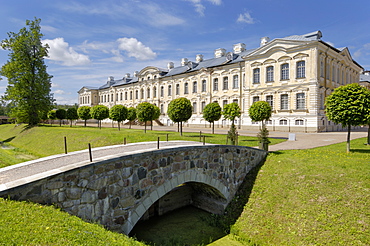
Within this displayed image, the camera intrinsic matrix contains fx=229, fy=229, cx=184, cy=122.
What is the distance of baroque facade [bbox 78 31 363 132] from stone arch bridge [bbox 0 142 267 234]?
24.6 m

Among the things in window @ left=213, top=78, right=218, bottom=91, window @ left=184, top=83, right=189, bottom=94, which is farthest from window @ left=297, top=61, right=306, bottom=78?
window @ left=184, top=83, right=189, bottom=94

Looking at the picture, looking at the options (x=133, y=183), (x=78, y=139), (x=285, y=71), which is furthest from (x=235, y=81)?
(x=133, y=183)

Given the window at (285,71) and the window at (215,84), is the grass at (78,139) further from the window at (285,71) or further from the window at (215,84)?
the window at (215,84)

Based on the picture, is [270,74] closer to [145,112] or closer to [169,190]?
[145,112]

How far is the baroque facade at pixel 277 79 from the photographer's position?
31.4 metres

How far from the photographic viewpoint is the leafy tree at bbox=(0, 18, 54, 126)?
3058 centimetres

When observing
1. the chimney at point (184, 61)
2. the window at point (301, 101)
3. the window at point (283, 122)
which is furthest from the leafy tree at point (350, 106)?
the chimney at point (184, 61)

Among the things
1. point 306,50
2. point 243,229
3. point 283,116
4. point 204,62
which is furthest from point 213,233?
point 204,62

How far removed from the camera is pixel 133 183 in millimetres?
7371

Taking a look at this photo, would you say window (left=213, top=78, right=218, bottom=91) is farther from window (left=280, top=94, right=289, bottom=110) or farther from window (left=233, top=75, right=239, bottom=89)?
window (left=280, top=94, right=289, bottom=110)

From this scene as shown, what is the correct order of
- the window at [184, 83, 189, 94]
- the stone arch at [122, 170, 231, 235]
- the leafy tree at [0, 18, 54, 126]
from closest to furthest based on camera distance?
the stone arch at [122, 170, 231, 235], the leafy tree at [0, 18, 54, 126], the window at [184, 83, 189, 94]

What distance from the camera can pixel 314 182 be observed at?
10.4 m

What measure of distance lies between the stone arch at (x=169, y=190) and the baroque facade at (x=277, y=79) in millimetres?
24877

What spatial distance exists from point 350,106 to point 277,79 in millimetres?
22751
